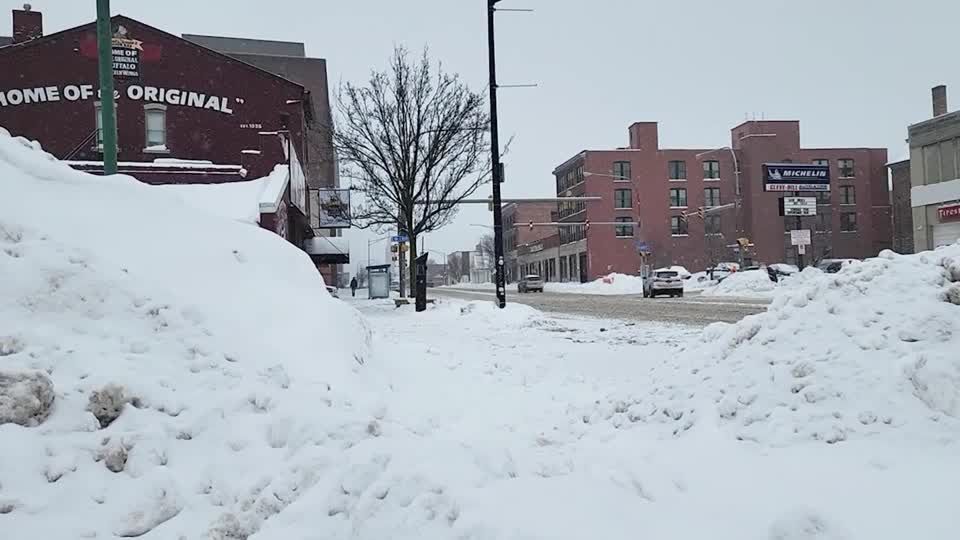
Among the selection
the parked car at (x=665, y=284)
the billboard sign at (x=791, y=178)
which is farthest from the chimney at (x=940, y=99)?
the parked car at (x=665, y=284)

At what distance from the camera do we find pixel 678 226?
77188 mm

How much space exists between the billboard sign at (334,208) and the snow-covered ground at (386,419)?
21.3 m

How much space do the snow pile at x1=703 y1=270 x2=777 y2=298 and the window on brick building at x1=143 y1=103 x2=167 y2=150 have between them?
2669cm

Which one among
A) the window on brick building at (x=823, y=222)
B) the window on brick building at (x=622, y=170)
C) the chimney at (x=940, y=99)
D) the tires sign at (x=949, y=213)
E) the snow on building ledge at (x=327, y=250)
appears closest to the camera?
the snow on building ledge at (x=327, y=250)

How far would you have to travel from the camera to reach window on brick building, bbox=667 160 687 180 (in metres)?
76.8

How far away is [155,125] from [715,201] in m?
63.8

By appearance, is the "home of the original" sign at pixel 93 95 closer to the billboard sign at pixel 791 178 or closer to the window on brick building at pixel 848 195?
the billboard sign at pixel 791 178

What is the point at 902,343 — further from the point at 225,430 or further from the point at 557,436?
the point at 225,430

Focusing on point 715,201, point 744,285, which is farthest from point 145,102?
point 715,201

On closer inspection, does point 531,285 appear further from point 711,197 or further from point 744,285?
point 711,197

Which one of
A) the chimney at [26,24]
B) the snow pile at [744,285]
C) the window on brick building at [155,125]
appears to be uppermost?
the chimney at [26,24]

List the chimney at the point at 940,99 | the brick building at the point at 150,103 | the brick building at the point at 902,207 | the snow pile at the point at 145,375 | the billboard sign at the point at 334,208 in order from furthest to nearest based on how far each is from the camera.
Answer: the brick building at the point at 902,207
the chimney at the point at 940,99
the billboard sign at the point at 334,208
the brick building at the point at 150,103
the snow pile at the point at 145,375

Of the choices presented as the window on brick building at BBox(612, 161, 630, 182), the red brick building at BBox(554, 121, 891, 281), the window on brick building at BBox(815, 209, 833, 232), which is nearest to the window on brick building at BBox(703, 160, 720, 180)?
the red brick building at BBox(554, 121, 891, 281)

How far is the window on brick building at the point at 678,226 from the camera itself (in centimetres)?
7675
